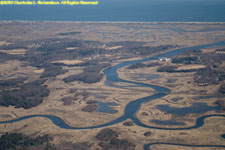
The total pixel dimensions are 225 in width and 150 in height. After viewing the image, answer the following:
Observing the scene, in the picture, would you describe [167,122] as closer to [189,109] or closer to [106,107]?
[189,109]

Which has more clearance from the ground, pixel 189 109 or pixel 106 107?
pixel 189 109

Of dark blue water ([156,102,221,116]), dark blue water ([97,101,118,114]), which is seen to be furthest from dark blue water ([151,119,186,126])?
dark blue water ([97,101,118,114])

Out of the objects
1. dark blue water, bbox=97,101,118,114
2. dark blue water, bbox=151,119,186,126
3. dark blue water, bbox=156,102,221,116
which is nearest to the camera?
dark blue water, bbox=151,119,186,126

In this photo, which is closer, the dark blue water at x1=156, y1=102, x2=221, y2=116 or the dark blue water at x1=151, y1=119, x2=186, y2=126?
the dark blue water at x1=151, y1=119, x2=186, y2=126

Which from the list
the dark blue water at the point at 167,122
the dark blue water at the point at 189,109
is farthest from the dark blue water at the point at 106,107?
the dark blue water at the point at 167,122

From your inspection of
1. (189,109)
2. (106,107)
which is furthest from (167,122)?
(106,107)

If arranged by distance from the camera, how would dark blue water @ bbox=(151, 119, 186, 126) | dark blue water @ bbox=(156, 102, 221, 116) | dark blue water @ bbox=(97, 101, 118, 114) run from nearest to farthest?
dark blue water @ bbox=(151, 119, 186, 126), dark blue water @ bbox=(156, 102, 221, 116), dark blue water @ bbox=(97, 101, 118, 114)

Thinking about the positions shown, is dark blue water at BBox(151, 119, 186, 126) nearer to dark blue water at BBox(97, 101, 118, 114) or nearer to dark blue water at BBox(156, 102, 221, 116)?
dark blue water at BBox(156, 102, 221, 116)

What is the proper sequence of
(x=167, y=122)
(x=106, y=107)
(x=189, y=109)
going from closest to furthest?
1. (x=167, y=122)
2. (x=189, y=109)
3. (x=106, y=107)

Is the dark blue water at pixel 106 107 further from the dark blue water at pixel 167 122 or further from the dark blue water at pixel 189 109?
the dark blue water at pixel 167 122

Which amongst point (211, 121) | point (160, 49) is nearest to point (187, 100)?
point (211, 121)

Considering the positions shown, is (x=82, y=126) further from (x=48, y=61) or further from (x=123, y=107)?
(x=48, y=61)

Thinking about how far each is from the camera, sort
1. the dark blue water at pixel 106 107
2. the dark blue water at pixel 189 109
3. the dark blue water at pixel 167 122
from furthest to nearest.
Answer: the dark blue water at pixel 106 107 → the dark blue water at pixel 189 109 → the dark blue water at pixel 167 122
